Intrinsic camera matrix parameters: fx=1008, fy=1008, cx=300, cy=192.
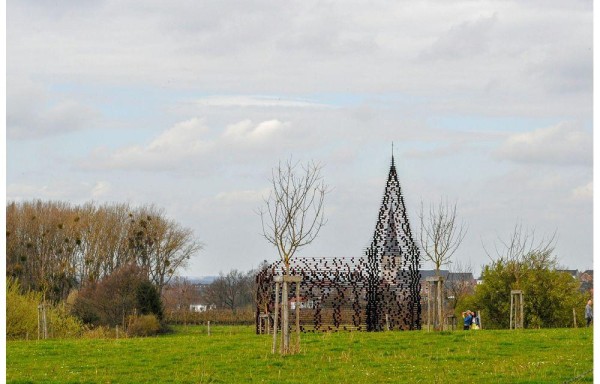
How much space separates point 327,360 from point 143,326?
23863 millimetres

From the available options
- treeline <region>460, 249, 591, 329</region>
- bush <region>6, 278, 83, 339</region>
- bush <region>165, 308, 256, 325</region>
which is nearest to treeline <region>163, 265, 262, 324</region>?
bush <region>165, 308, 256, 325</region>

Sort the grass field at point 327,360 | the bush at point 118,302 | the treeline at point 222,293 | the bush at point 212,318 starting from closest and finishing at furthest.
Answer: the grass field at point 327,360 < the bush at point 118,302 < the bush at point 212,318 < the treeline at point 222,293

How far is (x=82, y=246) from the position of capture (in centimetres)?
5250

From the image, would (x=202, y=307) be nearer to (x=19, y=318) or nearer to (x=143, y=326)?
(x=143, y=326)

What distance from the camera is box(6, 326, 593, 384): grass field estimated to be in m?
12.9

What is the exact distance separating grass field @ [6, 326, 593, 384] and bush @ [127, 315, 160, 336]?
17341 millimetres

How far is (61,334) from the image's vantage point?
3206 centimetres

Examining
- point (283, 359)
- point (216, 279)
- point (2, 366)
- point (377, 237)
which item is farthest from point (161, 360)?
point (216, 279)

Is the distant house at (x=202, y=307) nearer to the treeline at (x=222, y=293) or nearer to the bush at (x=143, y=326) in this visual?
the treeline at (x=222, y=293)

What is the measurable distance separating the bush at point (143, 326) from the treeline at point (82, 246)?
452 inches

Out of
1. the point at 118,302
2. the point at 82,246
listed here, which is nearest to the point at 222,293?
the point at 82,246

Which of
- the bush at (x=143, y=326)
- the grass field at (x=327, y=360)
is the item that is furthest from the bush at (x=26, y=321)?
the grass field at (x=327, y=360)

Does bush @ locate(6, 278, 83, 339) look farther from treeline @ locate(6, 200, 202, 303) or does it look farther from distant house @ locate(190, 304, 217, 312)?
distant house @ locate(190, 304, 217, 312)

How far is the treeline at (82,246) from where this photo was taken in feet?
Result: 165
